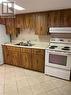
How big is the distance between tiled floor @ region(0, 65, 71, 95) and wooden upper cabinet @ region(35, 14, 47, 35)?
4.85 feet

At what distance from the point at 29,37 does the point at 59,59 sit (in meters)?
1.82

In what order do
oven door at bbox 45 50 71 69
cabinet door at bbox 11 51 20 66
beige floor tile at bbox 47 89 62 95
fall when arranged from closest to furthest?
beige floor tile at bbox 47 89 62 95 < oven door at bbox 45 50 71 69 < cabinet door at bbox 11 51 20 66

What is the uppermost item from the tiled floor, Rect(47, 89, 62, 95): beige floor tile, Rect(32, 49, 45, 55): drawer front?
Rect(32, 49, 45, 55): drawer front

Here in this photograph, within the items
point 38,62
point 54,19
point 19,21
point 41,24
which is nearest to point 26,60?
point 38,62

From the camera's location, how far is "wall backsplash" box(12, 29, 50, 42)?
4713mm

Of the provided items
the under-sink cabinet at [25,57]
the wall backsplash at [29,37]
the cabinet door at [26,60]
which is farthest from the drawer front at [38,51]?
the wall backsplash at [29,37]

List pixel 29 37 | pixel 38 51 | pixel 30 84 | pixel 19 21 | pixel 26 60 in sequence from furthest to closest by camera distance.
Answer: pixel 29 37 → pixel 19 21 → pixel 26 60 → pixel 38 51 → pixel 30 84

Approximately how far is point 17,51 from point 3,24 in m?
1.36

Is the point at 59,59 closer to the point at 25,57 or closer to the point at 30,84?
the point at 30,84

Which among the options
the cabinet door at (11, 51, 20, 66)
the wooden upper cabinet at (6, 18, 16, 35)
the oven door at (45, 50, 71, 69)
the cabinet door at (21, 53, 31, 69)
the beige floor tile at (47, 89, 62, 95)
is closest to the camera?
the beige floor tile at (47, 89, 62, 95)

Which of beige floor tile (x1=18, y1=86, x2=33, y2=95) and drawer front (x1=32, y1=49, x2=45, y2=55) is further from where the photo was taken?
drawer front (x1=32, y1=49, x2=45, y2=55)

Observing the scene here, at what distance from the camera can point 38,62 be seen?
4.35m

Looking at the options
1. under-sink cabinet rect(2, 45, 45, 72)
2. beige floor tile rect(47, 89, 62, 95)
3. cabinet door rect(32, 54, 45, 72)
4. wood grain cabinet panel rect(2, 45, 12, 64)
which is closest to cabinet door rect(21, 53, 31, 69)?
under-sink cabinet rect(2, 45, 45, 72)

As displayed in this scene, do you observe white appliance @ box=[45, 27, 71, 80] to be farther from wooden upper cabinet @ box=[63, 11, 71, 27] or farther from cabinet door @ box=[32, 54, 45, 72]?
wooden upper cabinet @ box=[63, 11, 71, 27]
